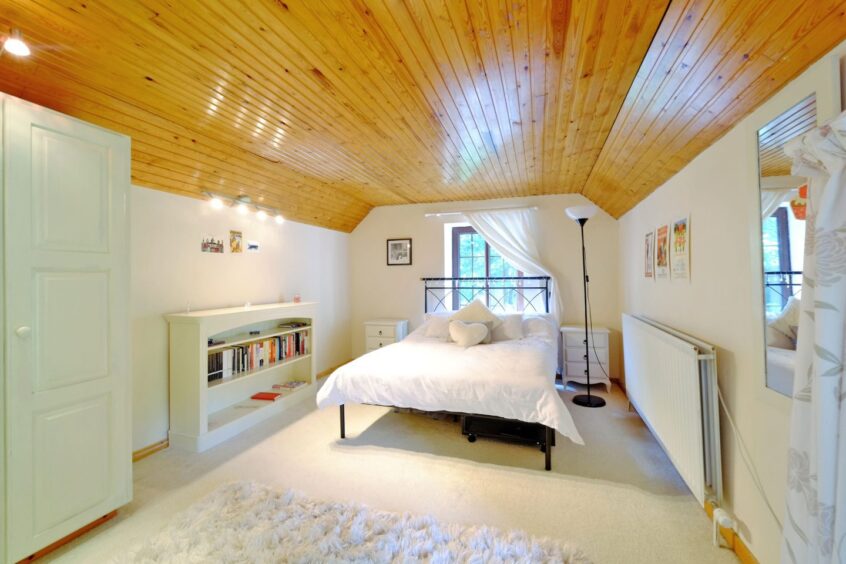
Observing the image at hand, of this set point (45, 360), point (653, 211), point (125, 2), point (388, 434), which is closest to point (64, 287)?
point (45, 360)

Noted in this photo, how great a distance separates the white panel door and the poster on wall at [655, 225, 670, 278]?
3.53 meters

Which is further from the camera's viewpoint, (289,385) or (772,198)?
(289,385)

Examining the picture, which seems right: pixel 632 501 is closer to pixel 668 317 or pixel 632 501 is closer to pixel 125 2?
pixel 668 317

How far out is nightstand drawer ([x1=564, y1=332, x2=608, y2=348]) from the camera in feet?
12.9

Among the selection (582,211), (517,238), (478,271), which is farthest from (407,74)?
(478,271)

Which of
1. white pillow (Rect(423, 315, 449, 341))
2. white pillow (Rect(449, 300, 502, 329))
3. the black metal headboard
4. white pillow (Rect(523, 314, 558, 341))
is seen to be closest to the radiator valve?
white pillow (Rect(523, 314, 558, 341))

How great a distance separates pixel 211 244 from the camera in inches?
122

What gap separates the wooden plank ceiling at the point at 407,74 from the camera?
130cm

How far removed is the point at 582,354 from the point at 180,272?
4.10m

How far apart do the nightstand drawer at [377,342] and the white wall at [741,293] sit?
3.30 m

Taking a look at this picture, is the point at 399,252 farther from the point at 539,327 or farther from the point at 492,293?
the point at 539,327

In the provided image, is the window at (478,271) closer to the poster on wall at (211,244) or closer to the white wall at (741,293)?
the white wall at (741,293)

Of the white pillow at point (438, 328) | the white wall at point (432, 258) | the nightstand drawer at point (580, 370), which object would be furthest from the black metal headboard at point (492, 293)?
the white pillow at point (438, 328)

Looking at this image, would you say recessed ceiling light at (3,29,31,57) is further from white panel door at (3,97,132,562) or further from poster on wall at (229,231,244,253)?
poster on wall at (229,231,244,253)
